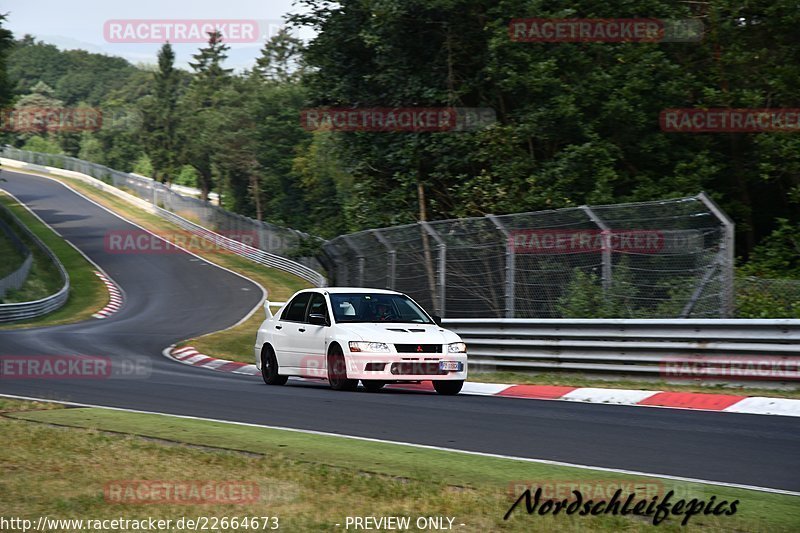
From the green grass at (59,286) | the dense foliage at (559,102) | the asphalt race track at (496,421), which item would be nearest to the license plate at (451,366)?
the asphalt race track at (496,421)

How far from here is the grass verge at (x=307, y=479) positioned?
5707 mm

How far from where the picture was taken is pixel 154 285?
2074 inches

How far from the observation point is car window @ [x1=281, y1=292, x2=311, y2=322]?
1537 cm

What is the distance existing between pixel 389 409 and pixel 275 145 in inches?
2617

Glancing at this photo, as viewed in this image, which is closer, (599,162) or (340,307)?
(340,307)

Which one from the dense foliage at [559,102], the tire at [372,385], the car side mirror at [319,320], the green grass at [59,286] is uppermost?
the dense foliage at [559,102]

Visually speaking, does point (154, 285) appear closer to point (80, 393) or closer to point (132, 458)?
point (80, 393)

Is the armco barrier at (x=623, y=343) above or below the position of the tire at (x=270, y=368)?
above

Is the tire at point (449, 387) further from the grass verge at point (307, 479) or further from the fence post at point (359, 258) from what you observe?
the fence post at point (359, 258)

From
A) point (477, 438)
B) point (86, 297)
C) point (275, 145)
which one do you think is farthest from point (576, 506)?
point (275, 145)

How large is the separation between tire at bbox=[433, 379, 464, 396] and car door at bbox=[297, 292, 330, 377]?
4.98ft

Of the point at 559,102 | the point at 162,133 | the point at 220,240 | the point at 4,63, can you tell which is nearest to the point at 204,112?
the point at 162,133

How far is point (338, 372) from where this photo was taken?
14.1 m

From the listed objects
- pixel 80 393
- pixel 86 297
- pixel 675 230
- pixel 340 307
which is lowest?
pixel 86 297
